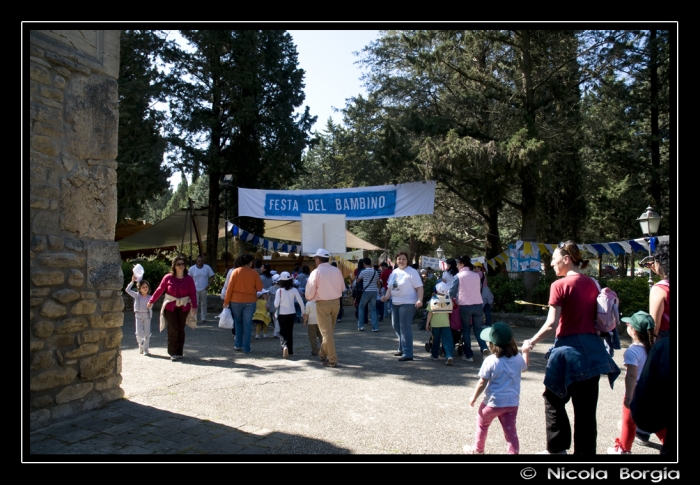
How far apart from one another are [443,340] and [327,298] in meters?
1.99

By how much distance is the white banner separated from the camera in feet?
42.4

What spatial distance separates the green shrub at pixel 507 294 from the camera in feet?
43.0

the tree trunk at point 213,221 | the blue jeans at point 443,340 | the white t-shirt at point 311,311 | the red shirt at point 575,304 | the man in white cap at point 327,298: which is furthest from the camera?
the tree trunk at point 213,221

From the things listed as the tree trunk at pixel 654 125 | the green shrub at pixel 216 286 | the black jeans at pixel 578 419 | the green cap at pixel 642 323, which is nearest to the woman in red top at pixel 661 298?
the green cap at pixel 642 323

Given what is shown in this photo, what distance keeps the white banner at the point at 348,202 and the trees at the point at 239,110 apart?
18.1 ft

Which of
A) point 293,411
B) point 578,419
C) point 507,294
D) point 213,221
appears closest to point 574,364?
point 578,419

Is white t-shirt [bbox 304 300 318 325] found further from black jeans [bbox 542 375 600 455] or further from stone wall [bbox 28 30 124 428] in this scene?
black jeans [bbox 542 375 600 455]

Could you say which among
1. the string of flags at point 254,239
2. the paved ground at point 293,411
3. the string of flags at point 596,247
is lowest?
the paved ground at point 293,411

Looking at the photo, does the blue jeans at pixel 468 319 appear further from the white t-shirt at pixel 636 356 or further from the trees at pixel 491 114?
the trees at pixel 491 114

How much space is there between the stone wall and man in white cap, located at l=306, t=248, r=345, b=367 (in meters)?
2.97

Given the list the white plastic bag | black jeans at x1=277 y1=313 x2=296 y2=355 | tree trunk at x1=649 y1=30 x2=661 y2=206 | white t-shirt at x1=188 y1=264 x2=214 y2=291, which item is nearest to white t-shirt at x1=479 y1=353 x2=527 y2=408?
black jeans at x1=277 y1=313 x2=296 y2=355
